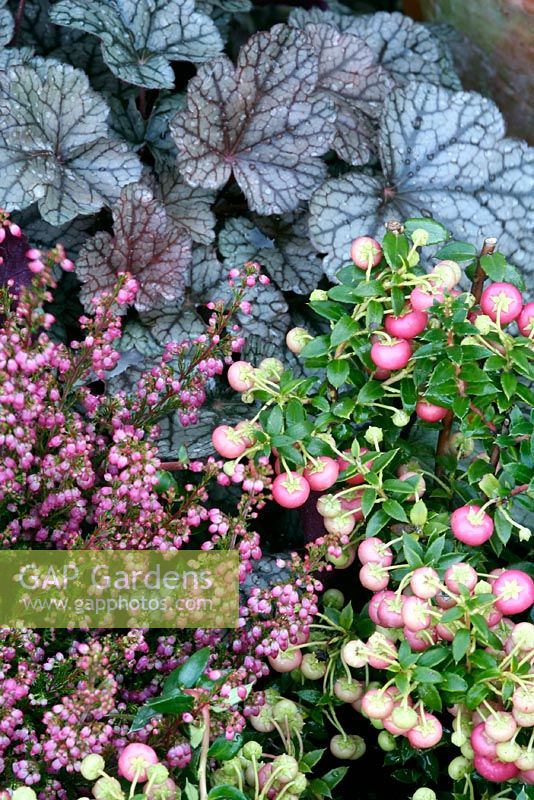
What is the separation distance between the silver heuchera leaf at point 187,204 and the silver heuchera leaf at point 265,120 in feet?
0.23

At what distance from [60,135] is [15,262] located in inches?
9.7

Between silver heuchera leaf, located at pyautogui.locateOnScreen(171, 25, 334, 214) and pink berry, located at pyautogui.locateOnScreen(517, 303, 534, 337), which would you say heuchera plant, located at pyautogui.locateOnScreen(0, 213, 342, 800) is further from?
silver heuchera leaf, located at pyautogui.locateOnScreen(171, 25, 334, 214)

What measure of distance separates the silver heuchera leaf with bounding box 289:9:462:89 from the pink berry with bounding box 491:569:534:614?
103 cm

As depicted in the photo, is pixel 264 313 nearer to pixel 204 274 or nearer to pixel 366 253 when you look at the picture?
pixel 204 274

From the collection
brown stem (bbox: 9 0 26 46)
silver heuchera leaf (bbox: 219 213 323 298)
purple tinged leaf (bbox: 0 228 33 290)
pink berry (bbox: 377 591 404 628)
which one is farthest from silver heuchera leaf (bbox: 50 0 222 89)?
pink berry (bbox: 377 591 404 628)

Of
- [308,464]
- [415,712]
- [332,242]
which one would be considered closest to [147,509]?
[308,464]

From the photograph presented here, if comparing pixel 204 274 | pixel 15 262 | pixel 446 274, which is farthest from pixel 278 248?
pixel 446 274

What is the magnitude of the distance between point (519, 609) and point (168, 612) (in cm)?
34

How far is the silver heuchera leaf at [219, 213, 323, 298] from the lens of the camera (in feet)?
4.56

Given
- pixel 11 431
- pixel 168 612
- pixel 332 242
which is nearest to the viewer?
pixel 11 431

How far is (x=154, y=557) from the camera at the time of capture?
0.91 m

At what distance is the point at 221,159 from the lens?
1.33 meters

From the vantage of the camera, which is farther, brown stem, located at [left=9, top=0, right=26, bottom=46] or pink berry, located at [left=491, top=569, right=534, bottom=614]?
brown stem, located at [left=9, top=0, right=26, bottom=46]

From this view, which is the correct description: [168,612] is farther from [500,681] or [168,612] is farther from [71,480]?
[500,681]
